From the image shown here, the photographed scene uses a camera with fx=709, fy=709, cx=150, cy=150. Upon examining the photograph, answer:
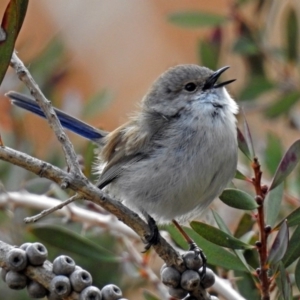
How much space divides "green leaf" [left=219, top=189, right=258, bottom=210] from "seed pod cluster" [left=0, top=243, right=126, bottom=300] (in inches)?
14.2

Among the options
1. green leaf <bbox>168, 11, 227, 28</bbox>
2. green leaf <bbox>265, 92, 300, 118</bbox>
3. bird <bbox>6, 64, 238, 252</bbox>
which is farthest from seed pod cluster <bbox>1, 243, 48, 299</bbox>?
green leaf <bbox>168, 11, 227, 28</bbox>

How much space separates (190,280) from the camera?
1727 millimetres

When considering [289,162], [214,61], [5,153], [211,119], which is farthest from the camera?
[214,61]

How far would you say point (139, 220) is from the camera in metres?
1.79

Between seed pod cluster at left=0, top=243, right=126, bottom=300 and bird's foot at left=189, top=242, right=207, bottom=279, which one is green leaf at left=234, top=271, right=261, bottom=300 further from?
seed pod cluster at left=0, top=243, right=126, bottom=300

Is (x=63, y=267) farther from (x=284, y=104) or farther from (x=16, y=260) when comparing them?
(x=284, y=104)

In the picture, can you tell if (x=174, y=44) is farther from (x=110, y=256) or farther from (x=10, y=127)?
(x=110, y=256)

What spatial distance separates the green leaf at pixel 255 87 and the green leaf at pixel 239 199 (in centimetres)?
145

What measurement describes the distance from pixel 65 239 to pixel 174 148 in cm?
49

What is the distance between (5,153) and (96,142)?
125cm

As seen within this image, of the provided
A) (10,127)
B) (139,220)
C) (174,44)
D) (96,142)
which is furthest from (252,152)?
(174,44)

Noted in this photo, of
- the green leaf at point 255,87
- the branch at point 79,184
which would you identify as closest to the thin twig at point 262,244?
the branch at point 79,184

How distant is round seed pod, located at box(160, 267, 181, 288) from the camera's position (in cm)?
175

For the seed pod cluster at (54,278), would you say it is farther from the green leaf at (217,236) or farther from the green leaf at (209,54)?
the green leaf at (209,54)
